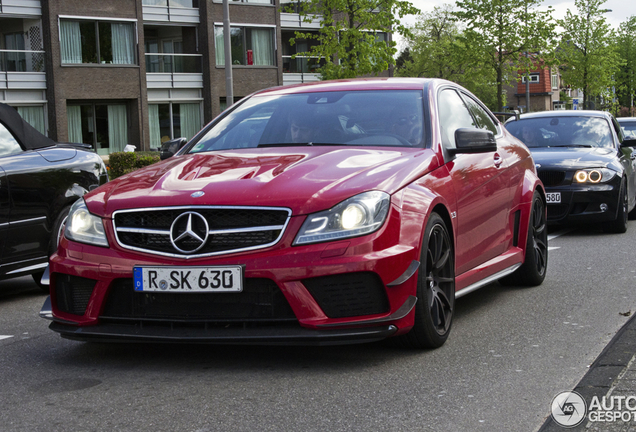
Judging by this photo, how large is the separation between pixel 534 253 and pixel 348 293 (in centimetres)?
317

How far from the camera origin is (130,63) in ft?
138

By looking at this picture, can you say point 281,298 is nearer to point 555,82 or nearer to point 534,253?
point 534,253

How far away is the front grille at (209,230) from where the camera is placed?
4.30 meters

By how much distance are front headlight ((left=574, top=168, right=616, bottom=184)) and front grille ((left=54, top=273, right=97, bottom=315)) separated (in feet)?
26.1

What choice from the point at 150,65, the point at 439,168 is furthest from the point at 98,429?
the point at 150,65

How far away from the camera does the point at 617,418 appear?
11.9 feet

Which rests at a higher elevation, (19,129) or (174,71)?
(174,71)

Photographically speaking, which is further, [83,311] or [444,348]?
[444,348]

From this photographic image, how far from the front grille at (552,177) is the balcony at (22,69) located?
30948mm

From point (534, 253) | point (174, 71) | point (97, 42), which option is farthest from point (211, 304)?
point (174, 71)

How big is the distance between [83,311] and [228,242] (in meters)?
0.89

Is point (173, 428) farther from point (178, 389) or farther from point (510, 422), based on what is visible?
point (510, 422)

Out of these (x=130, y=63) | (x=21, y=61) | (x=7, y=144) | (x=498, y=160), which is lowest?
(x=498, y=160)

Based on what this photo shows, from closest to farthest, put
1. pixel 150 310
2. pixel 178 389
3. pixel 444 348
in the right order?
pixel 178 389 < pixel 150 310 < pixel 444 348
